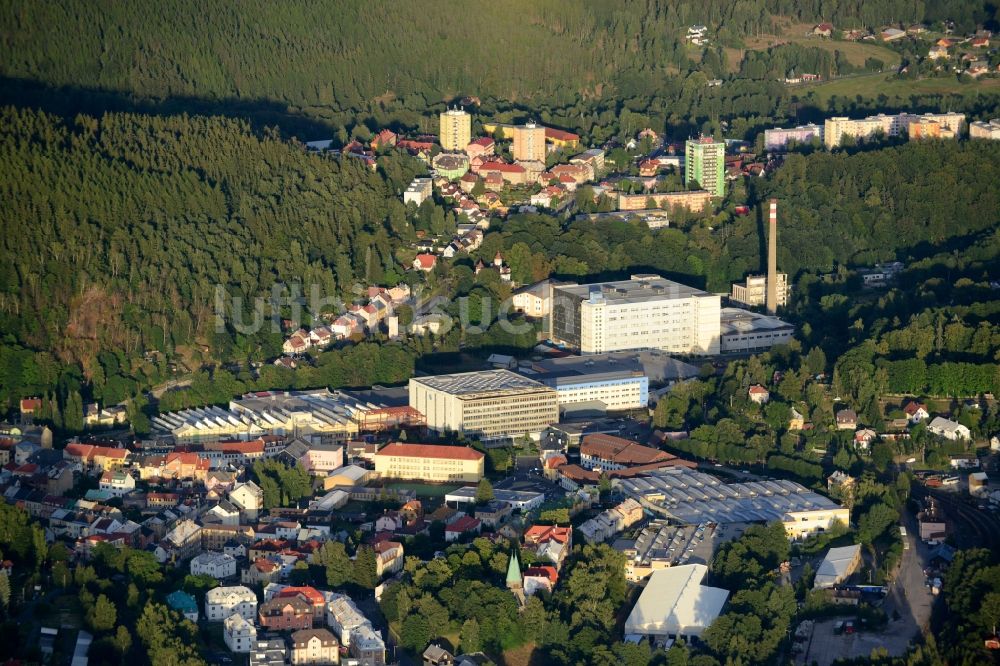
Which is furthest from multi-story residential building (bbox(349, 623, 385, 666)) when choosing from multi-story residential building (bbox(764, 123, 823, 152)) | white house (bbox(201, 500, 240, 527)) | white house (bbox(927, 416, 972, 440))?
multi-story residential building (bbox(764, 123, 823, 152))

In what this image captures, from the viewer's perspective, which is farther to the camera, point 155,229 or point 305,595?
point 155,229

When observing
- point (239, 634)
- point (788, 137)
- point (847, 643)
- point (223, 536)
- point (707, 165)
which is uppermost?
point (788, 137)

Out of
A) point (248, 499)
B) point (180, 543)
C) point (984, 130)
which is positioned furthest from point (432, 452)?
point (984, 130)

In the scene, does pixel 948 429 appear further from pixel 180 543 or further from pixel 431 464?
pixel 180 543

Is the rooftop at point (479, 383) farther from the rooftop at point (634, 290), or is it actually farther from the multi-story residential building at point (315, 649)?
the multi-story residential building at point (315, 649)

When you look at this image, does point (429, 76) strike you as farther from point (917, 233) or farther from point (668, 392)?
point (668, 392)

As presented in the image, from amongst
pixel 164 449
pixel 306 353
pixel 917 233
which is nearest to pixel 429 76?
pixel 917 233

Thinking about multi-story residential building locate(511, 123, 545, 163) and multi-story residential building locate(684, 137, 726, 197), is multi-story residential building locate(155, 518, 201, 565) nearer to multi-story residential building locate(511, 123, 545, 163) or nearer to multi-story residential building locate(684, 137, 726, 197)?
multi-story residential building locate(684, 137, 726, 197)
